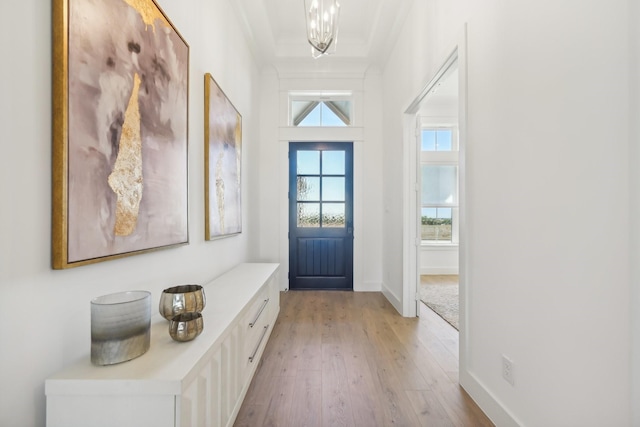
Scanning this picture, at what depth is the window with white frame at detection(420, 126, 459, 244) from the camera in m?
6.15

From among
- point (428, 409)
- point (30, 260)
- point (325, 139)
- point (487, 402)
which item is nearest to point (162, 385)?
point (30, 260)

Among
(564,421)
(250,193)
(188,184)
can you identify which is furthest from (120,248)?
(250,193)

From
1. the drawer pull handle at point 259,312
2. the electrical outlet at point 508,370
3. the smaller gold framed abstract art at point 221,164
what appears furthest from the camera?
the smaller gold framed abstract art at point 221,164

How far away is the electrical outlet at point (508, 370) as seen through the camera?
1.59m

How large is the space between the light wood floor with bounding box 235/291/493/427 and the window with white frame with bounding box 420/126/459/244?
2.92m

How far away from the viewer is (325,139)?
4.73m

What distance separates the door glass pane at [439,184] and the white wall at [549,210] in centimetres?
424

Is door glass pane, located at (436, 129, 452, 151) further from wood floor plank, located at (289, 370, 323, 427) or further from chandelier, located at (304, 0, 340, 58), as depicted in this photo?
wood floor plank, located at (289, 370, 323, 427)

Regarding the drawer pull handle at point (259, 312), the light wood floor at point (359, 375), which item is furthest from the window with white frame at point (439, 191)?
the drawer pull handle at point (259, 312)

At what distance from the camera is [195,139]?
7.32 feet

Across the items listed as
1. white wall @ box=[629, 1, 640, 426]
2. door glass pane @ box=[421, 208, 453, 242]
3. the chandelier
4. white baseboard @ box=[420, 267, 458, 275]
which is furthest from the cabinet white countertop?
door glass pane @ box=[421, 208, 453, 242]

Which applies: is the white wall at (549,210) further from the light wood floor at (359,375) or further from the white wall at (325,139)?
the white wall at (325,139)

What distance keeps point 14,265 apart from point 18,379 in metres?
0.34

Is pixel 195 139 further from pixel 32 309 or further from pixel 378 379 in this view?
pixel 378 379
